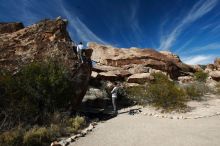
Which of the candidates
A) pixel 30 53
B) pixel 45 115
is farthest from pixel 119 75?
pixel 45 115

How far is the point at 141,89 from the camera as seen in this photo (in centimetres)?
2228

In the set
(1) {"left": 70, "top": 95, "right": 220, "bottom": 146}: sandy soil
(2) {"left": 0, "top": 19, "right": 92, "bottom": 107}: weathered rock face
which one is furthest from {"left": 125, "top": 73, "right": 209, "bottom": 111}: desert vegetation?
(2) {"left": 0, "top": 19, "right": 92, "bottom": 107}: weathered rock face

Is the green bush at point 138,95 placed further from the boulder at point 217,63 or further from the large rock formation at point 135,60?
the boulder at point 217,63

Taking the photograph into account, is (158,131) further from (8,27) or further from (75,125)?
(8,27)

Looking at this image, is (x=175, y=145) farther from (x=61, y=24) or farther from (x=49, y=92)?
(x=61, y=24)

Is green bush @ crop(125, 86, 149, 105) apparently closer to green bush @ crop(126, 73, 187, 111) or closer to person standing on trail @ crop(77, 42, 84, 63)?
green bush @ crop(126, 73, 187, 111)

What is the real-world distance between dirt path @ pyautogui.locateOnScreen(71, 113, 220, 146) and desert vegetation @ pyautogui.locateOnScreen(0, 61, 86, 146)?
1492 millimetres

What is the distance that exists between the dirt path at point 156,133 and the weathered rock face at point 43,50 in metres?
3.91

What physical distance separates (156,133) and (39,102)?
6841 mm

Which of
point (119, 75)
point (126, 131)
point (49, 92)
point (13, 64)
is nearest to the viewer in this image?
point (126, 131)

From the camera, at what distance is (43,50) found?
57.0ft

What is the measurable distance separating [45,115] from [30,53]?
4.70 meters

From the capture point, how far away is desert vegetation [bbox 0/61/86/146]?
40.0ft

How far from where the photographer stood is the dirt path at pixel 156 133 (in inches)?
379
